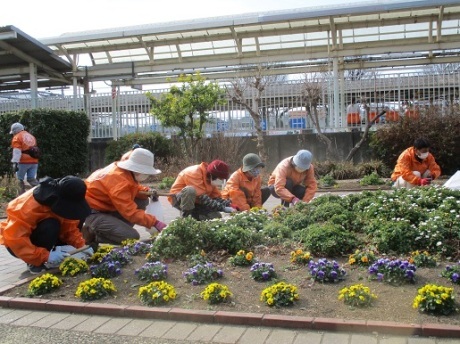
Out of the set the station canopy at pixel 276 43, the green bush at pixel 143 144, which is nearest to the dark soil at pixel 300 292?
the green bush at pixel 143 144

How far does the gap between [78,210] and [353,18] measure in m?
13.7

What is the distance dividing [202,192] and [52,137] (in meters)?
9.38

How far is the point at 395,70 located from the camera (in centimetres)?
1833

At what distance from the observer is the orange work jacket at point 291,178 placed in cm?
780

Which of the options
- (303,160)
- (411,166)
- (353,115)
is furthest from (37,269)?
(353,115)

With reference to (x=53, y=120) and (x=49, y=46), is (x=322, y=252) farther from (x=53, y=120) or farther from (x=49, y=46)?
(x=49, y=46)

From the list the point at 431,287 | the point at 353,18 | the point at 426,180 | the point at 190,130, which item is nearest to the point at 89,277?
the point at 431,287

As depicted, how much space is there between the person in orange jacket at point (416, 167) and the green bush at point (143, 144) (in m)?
8.46

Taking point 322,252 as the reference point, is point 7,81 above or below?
above

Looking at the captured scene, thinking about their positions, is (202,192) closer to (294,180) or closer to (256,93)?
(294,180)

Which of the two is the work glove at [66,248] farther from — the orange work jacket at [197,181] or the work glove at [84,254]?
the orange work jacket at [197,181]

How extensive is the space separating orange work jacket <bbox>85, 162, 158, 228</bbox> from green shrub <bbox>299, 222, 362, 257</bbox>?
198 centimetres

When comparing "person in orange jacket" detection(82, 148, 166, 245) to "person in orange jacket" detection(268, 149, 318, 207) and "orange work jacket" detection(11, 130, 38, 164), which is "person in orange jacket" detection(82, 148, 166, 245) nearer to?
"person in orange jacket" detection(268, 149, 318, 207)

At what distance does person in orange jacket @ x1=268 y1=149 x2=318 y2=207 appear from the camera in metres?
7.84
